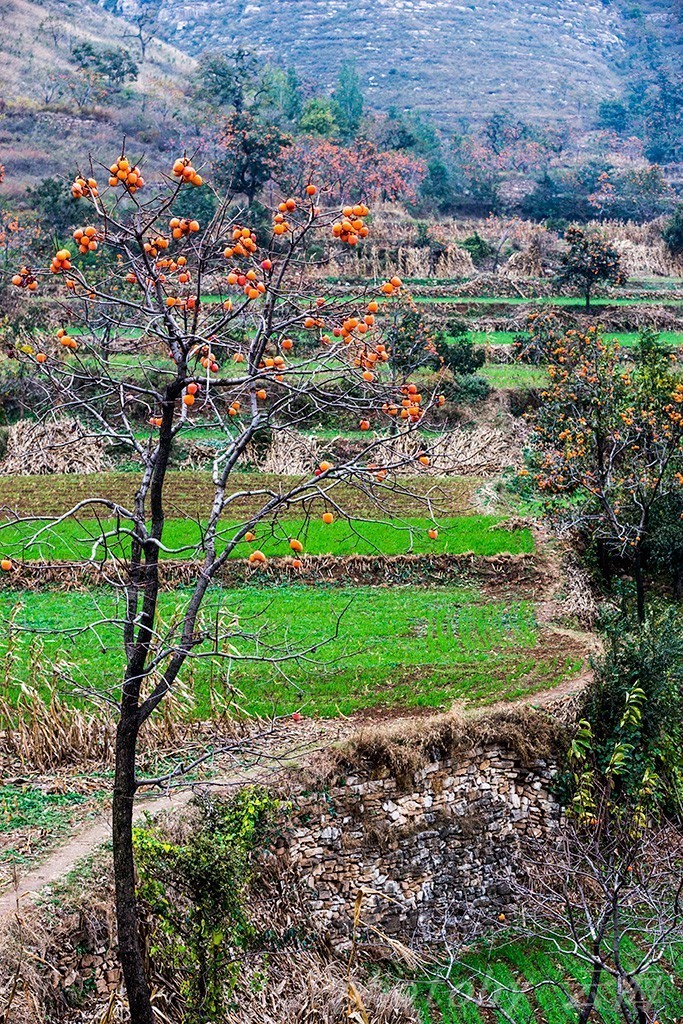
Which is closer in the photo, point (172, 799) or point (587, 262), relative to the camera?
point (172, 799)

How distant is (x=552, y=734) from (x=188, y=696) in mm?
3954

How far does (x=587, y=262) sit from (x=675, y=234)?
7263mm

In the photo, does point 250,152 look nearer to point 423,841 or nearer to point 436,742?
point 436,742

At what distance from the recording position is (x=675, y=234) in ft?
109

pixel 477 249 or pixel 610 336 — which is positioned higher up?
pixel 477 249

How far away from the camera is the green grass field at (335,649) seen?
1117 centimetres

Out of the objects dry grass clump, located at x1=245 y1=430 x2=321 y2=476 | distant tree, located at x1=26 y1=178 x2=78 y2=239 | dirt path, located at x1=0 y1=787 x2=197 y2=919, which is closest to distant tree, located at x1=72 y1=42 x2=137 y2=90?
distant tree, located at x1=26 y1=178 x2=78 y2=239

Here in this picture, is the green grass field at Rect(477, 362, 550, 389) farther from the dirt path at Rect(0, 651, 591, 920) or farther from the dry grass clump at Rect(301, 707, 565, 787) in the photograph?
the dry grass clump at Rect(301, 707, 565, 787)

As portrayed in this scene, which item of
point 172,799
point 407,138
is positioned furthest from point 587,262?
point 172,799

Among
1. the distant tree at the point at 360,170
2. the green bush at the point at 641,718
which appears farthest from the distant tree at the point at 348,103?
the green bush at the point at 641,718

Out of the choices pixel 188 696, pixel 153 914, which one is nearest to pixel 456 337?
pixel 188 696

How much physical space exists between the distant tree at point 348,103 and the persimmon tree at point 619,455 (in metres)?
32.2

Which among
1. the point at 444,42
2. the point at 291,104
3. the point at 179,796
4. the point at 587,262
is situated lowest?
the point at 179,796

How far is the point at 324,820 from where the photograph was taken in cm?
999
